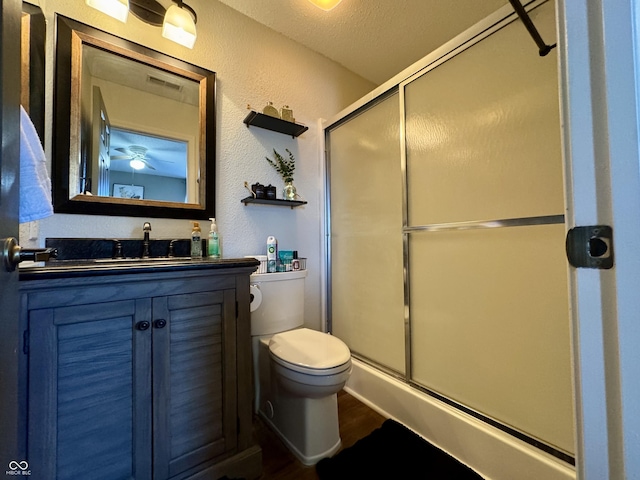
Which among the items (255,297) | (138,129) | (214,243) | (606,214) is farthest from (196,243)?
(606,214)

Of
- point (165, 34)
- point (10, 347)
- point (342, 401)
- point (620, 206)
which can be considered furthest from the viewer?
point (342, 401)

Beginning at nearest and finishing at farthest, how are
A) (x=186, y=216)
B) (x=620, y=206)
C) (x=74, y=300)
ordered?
1. (x=620, y=206)
2. (x=74, y=300)
3. (x=186, y=216)

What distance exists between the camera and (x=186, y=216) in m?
1.54

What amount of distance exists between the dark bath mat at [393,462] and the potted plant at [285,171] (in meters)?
1.47

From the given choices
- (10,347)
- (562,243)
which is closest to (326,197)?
(562,243)

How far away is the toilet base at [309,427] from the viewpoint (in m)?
1.24

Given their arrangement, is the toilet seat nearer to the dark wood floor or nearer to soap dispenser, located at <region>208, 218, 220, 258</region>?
the dark wood floor

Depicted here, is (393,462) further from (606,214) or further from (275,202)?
(275,202)

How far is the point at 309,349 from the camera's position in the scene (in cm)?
131

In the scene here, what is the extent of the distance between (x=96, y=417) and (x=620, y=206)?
1.32 metres

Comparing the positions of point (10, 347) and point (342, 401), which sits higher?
point (10, 347)

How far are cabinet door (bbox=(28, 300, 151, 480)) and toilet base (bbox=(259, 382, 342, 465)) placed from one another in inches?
23.7

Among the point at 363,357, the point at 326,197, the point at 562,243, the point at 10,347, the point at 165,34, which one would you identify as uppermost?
the point at 165,34

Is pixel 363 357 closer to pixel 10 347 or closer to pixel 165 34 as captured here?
pixel 10 347
